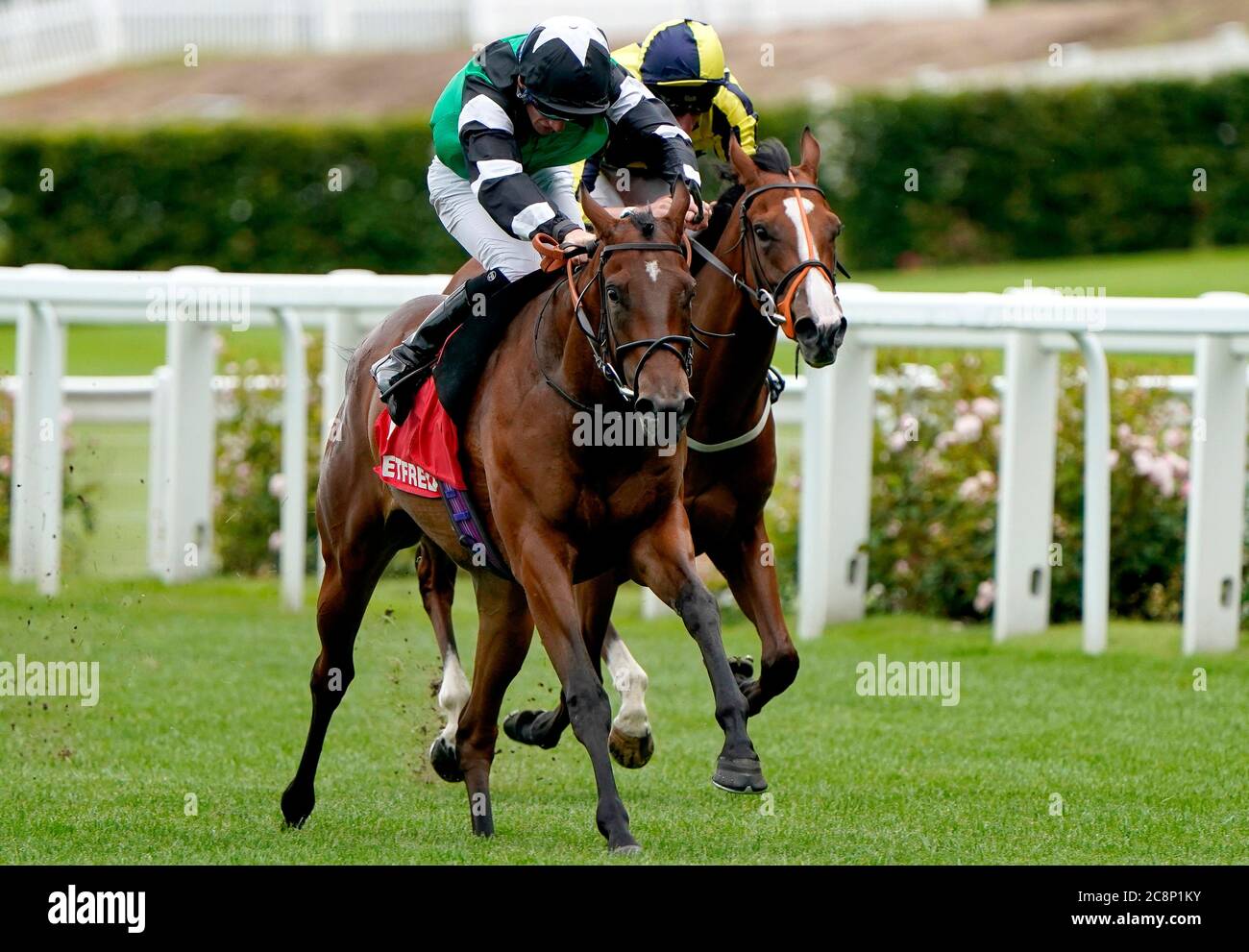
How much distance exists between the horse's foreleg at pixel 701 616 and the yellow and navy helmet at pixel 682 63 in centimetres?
171

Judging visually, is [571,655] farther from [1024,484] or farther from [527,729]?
[1024,484]

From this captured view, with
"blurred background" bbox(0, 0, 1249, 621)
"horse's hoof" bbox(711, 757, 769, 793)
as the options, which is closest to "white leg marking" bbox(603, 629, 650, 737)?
"horse's hoof" bbox(711, 757, 769, 793)

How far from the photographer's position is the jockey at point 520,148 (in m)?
5.47

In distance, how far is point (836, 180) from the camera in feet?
74.9

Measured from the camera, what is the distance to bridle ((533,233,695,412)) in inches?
191

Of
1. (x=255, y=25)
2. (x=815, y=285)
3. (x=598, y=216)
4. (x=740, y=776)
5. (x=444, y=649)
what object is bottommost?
(x=740, y=776)

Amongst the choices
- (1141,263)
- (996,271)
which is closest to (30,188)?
(996,271)

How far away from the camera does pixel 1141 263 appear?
2220 centimetres

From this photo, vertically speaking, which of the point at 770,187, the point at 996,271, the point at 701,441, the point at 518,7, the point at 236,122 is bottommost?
the point at 701,441

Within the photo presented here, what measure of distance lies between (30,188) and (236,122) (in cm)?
240

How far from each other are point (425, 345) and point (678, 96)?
50.7 inches

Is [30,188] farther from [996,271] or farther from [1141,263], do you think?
[1141,263]

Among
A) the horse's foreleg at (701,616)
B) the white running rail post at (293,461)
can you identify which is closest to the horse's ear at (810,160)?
the horse's foreleg at (701,616)

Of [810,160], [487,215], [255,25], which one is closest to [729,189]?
[810,160]
